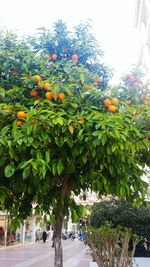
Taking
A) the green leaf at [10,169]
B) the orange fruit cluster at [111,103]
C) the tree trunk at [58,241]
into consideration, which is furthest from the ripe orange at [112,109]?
the tree trunk at [58,241]

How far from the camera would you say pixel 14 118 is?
13.6 feet

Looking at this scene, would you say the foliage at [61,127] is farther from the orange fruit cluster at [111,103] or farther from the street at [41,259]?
the street at [41,259]

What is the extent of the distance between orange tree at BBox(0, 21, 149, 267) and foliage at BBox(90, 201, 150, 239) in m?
10.1

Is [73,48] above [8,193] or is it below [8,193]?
above

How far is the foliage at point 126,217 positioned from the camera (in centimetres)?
1498

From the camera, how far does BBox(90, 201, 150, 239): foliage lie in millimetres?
14977

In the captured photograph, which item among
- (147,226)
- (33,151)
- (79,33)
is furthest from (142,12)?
(33,151)

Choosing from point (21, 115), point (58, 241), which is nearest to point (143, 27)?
point (58, 241)

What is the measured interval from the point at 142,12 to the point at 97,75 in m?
26.0

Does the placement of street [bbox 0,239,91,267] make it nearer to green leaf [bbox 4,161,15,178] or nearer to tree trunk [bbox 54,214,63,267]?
tree trunk [bbox 54,214,63,267]

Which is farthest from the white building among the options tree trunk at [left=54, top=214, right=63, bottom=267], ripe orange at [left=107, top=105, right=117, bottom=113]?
tree trunk at [left=54, top=214, right=63, bottom=267]

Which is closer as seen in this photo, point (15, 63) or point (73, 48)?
point (15, 63)

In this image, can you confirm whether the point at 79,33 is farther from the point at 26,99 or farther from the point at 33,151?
the point at 33,151

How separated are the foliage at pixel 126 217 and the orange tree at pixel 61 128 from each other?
1010 centimetres
